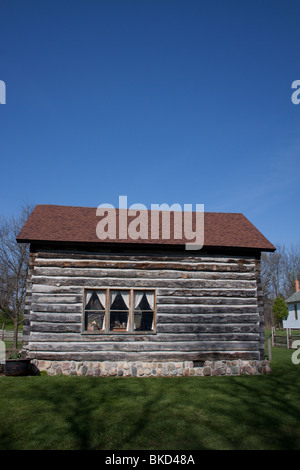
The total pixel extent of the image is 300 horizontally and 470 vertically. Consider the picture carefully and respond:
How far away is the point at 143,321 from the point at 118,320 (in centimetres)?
108

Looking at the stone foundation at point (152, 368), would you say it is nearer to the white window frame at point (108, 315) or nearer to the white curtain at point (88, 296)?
the white window frame at point (108, 315)

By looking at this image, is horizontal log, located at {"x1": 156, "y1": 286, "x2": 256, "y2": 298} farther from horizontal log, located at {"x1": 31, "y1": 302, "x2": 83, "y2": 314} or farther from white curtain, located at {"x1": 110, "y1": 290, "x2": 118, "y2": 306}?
horizontal log, located at {"x1": 31, "y1": 302, "x2": 83, "y2": 314}

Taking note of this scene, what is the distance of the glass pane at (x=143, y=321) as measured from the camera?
45.4ft

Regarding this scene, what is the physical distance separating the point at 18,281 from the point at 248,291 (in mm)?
15288

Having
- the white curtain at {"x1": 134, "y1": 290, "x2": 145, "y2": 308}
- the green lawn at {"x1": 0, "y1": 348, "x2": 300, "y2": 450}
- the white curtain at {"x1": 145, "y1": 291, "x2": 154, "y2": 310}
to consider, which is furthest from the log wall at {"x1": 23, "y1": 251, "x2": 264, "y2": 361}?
the green lawn at {"x1": 0, "y1": 348, "x2": 300, "y2": 450}

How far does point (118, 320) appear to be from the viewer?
44.1 feet

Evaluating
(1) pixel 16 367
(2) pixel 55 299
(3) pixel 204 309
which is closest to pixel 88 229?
(2) pixel 55 299

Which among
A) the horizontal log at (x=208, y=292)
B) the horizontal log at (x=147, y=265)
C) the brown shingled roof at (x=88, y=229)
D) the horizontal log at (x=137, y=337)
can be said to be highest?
the brown shingled roof at (x=88, y=229)

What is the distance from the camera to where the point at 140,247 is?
13.6 meters

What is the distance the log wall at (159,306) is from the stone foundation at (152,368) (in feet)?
0.63

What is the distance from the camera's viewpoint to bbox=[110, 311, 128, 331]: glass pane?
1329cm

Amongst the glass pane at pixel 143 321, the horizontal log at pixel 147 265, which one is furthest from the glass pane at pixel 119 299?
the glass pane at pixel 143 321

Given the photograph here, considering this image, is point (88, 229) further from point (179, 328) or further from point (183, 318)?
point (179, 328)

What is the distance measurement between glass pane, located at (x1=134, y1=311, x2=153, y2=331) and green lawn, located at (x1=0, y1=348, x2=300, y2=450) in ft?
7.01
